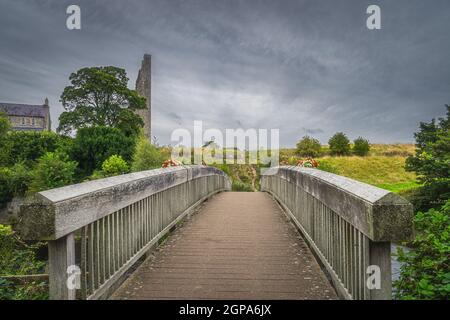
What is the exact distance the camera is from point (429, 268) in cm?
320

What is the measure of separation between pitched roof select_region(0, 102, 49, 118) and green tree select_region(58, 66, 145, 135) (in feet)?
136

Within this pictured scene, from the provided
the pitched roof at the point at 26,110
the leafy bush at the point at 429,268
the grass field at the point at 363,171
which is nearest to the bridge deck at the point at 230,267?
the leafy bush at the point at 429,268

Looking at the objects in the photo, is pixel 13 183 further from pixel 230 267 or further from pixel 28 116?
pixel 28 116

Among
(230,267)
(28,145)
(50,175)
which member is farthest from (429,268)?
(28,145)

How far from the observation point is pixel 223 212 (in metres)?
8.61

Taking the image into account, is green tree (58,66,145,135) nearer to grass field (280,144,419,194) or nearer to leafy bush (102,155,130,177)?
leafy bush (102,155,130,177)

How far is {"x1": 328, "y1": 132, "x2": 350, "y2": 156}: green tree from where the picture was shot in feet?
144

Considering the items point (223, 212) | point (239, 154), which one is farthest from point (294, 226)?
point (239, 154)

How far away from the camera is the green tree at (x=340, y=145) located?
4378 centimetres

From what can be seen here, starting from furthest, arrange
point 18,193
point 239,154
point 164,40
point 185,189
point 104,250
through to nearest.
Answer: point 239,154 → point 18,193 → point 164,40 → point 185,189 → point 104,250

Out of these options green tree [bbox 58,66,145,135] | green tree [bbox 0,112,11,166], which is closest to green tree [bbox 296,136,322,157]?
green tree [bbox 58,66,145,135]

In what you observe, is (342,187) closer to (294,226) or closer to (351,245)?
(351,245)

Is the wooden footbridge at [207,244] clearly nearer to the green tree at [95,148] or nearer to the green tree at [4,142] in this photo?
the green tree at [95,148]
